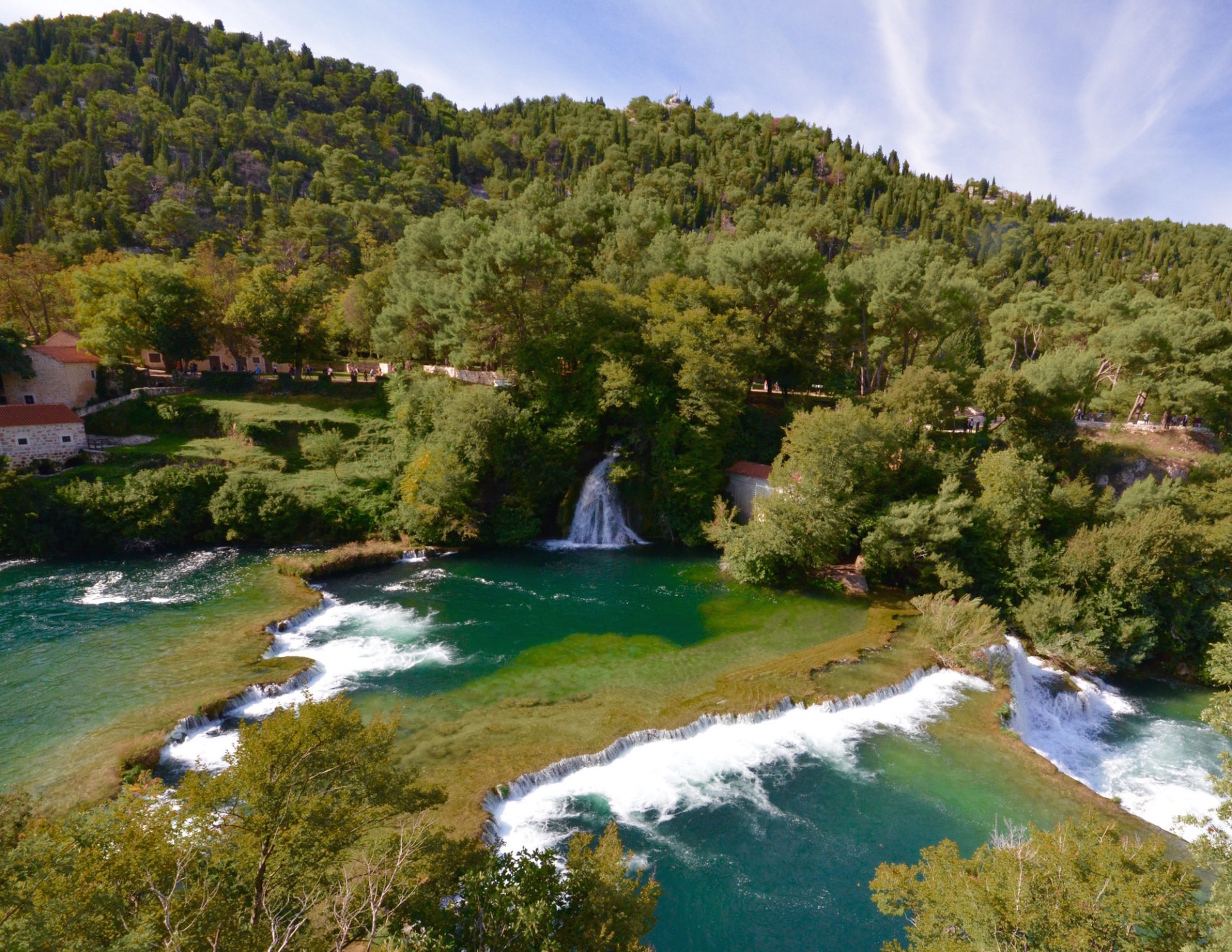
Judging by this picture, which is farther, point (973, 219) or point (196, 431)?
point (973, 219)

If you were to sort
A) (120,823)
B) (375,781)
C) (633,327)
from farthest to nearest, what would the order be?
(633,327), (375,781), (120,823)

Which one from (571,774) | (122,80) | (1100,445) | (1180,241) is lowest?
(571,774)

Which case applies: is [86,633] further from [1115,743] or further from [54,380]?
[1115,743]

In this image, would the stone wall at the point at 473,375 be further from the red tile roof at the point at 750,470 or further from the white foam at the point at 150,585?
the white foam at the point at 150,585

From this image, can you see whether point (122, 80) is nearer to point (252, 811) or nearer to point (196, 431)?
point (196, 431)

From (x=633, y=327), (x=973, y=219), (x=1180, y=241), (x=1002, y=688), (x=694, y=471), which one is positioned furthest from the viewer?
(x=973, y=219)

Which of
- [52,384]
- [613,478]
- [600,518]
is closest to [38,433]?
[52,384]

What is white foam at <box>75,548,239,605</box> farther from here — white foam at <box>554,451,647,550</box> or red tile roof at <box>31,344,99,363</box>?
red tile roof at <box>31,344,99,363</box>

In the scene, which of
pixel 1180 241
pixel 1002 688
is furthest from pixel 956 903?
pixel 1180 241

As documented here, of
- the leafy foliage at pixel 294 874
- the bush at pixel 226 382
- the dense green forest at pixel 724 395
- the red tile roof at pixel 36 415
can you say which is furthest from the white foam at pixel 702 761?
the bush at pixel 226 382
